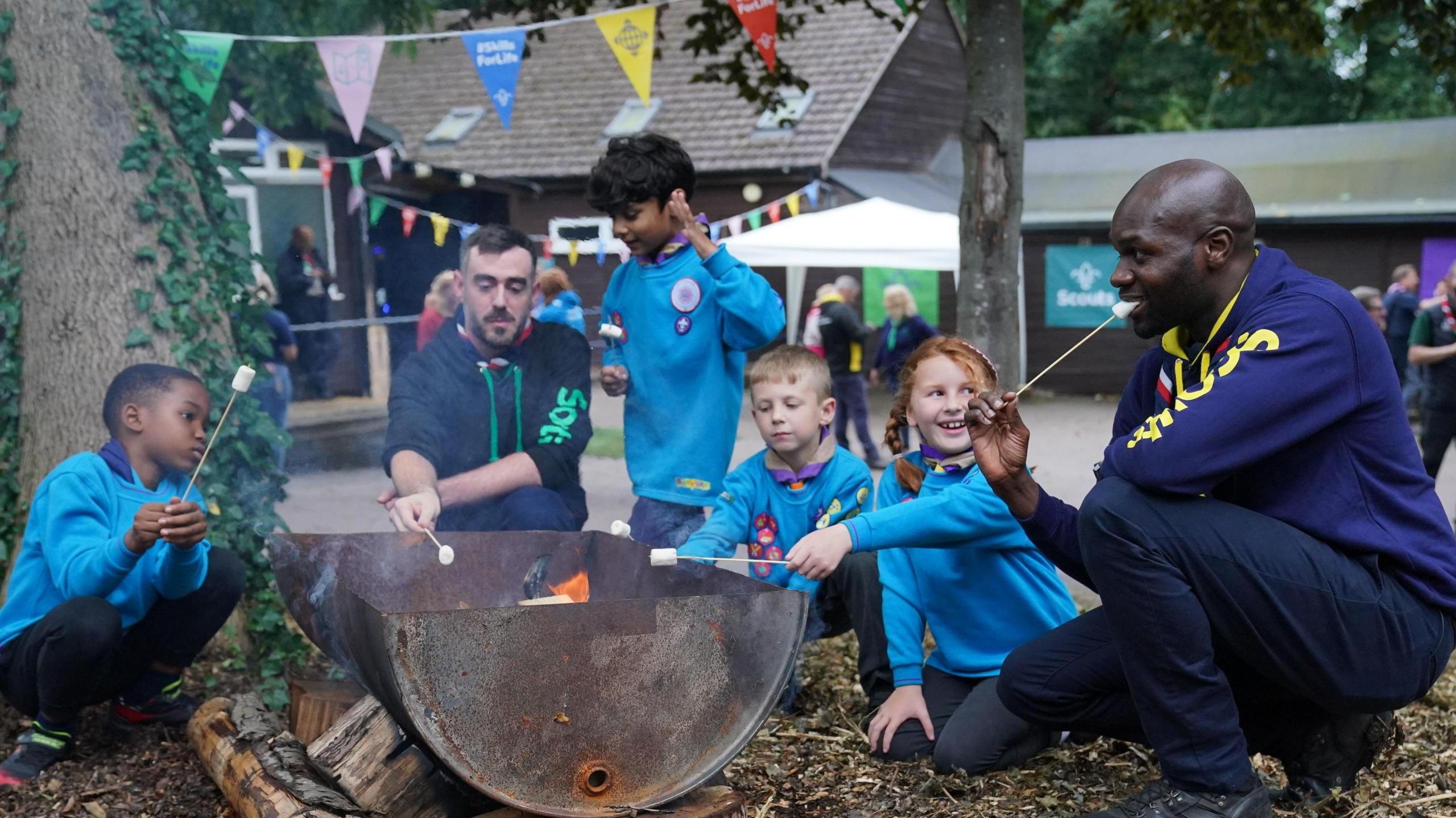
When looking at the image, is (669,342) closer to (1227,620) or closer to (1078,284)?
(1227,620)

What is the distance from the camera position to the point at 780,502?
3.63 m

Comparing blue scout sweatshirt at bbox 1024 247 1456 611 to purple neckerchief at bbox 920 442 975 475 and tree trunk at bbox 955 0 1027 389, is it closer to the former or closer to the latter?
purple neckerchief at bbox 920 442 975 475

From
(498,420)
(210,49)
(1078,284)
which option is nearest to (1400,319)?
(1078,284)

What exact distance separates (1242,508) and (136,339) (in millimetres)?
3531

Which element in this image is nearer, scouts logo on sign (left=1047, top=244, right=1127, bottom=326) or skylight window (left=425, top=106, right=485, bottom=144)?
scouts logo on sign (left=1047, top=244, right=1127, bottom=326)

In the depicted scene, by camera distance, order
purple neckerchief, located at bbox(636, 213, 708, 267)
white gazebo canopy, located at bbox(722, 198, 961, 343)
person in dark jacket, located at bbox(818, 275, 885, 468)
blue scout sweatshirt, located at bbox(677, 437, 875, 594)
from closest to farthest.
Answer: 1. blue scout sweatshirt, located at bbox(677, 437, 875, 594)
2. purple neckerchief, located at bbox(636, 213, 708, 267)
3. person in dark jacket, located at bbox(818, 275, 885, 468)
4. white gazebo canopy, located at bbox(722, 198, 961, 343)

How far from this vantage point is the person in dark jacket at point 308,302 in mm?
12820

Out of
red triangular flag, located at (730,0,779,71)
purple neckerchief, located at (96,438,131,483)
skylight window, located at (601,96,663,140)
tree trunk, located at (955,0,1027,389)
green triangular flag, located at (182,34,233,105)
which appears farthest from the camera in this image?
skylight window, located at (601,96,663,140)

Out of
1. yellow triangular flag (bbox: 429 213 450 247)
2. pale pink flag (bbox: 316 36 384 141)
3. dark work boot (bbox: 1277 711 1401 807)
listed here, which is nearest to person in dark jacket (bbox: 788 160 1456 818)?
dark work boot (bbox: 1277 711 1401 807)

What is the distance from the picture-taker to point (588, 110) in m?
20.2

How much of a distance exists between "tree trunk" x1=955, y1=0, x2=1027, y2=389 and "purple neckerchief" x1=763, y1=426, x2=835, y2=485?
1.82 meters

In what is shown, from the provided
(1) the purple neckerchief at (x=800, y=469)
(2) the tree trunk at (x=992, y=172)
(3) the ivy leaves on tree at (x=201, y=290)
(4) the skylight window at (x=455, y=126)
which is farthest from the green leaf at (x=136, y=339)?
(4) the skylight window at (x=455, y=126)

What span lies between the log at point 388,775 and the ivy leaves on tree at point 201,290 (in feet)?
4.55

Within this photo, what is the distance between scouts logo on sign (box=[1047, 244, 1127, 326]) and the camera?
52.3 ft
